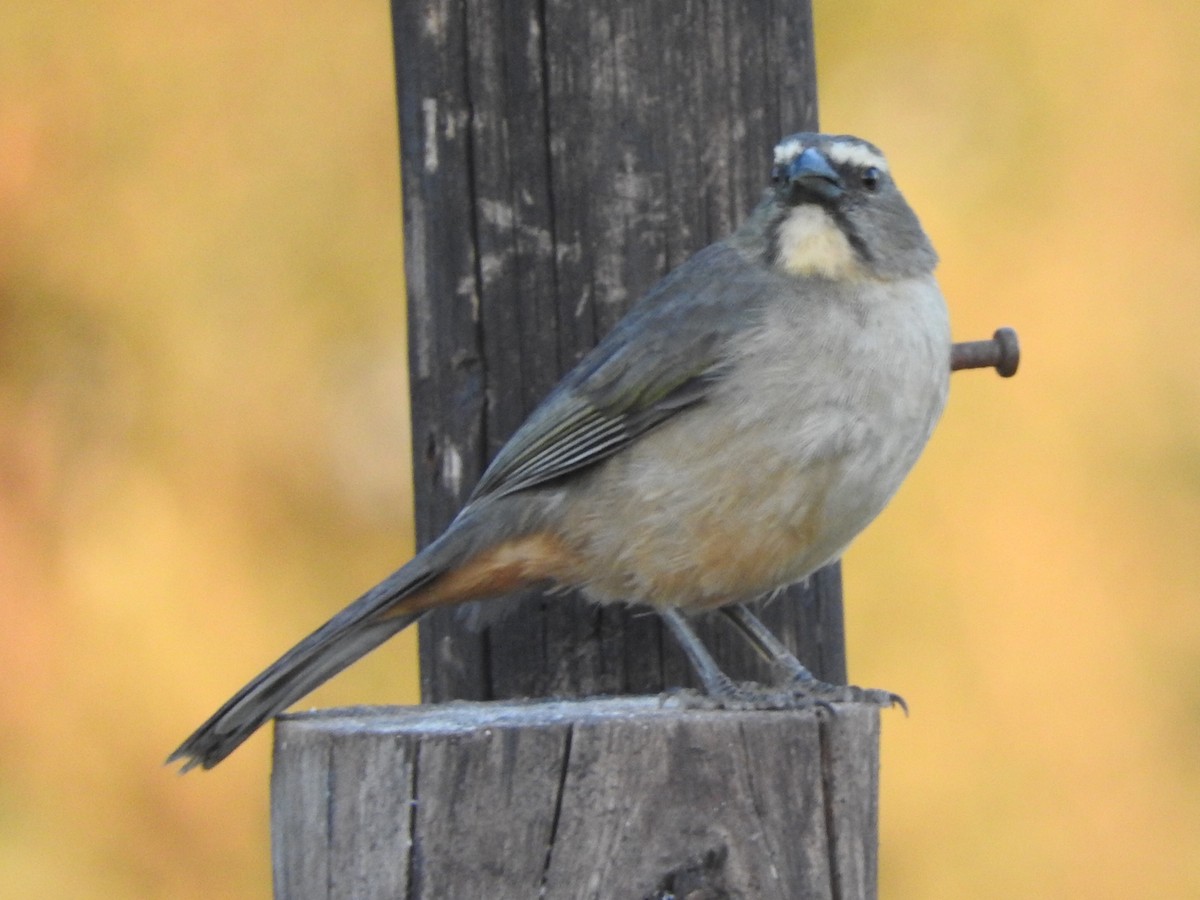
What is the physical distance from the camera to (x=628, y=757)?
3080 millimetres

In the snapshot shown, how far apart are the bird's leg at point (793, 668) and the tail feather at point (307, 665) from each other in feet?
2.55

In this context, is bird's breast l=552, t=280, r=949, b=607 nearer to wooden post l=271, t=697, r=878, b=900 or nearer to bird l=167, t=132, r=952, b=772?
bird l=167, t=132, r=952, b=772

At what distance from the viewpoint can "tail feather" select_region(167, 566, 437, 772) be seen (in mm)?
3730

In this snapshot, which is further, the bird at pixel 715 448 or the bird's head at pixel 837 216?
the bird's head at pixel 837 216

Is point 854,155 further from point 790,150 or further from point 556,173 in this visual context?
point 556,173

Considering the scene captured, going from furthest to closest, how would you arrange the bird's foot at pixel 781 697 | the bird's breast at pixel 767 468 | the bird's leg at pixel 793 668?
the bird's breast at pixel 767 468 → the bird's leg at pixel 793 668 → the bird's foot at pixel 781 697

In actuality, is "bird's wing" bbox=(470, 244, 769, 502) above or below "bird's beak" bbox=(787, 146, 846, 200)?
below

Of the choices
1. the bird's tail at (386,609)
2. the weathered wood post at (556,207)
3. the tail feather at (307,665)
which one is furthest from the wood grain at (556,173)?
the tail feather at (307,665)

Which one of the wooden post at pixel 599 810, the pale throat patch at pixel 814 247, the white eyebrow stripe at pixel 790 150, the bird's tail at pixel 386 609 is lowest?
the wooden post at pixel 599 810

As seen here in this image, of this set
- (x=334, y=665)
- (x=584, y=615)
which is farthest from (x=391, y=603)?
(x=584, y=615)

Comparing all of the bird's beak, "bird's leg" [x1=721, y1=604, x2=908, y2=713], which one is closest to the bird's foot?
"bird's leg" [x1=721, y1=604, x2=908, y2=713]

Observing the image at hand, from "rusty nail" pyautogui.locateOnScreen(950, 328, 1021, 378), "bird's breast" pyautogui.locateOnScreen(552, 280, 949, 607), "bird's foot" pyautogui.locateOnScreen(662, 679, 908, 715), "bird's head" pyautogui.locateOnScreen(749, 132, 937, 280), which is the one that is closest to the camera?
"bird's foot" pyautogui.locateOnScreen(662, 679, 908, 715)

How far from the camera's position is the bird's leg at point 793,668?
372 cm

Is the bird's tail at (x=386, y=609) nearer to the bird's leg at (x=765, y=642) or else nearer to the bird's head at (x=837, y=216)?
the bird's leg at (x=765, y=642)
